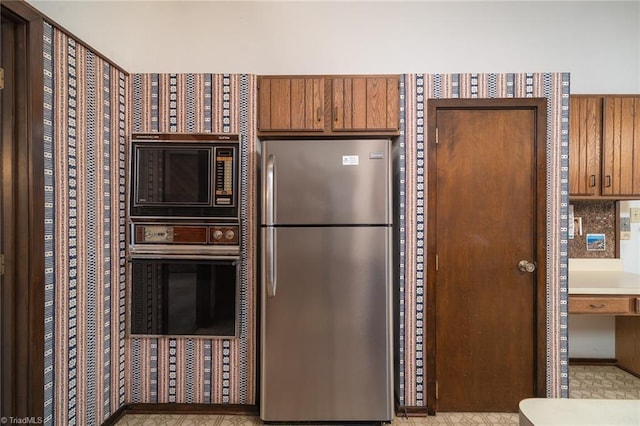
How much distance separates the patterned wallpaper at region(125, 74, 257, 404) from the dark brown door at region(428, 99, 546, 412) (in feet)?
3.92

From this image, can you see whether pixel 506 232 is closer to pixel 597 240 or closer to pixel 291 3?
pixel 597 240

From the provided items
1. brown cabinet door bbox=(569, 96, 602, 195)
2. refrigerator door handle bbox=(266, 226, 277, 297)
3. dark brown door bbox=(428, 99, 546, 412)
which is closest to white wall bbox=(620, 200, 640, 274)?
brown cabinet door bbox=(569, 96, 602, 195)

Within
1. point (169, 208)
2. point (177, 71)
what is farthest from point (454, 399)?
point (177, 71)

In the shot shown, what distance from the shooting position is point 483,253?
78.8 inches

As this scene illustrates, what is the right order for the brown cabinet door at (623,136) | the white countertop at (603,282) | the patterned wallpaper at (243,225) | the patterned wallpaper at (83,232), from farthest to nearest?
the brown cabinet door at (623,136), the white countertop at (603,282), the patterned wallpaper at (243,225), the patterned wallpaper at (83,232)

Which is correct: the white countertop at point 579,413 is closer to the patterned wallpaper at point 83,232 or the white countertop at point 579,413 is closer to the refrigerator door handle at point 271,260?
the refrigerator door handle at point 271,260

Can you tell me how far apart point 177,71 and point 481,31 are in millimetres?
2460

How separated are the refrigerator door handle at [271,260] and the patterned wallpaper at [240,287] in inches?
8.3

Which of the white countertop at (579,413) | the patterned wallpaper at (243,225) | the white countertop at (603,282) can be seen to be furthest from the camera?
the white countertop at (603,282)

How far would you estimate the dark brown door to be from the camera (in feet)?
6.51

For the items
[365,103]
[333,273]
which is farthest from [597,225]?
[333,273]

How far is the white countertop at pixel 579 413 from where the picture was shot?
1.13 m
